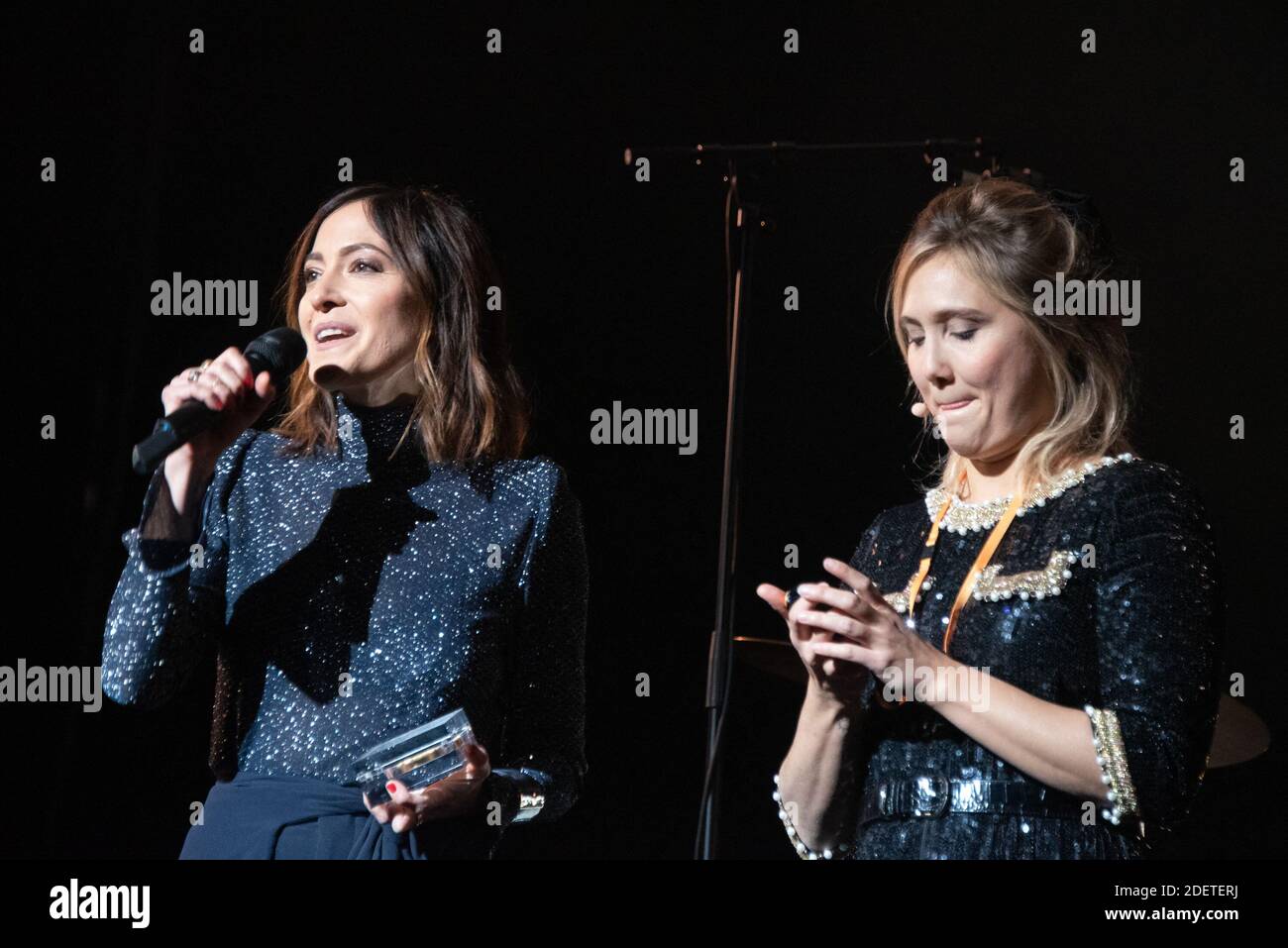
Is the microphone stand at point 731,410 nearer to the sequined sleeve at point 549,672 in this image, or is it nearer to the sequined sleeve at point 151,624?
the sequined sleeve at point 549,672

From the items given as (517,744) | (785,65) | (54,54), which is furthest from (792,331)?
(54,54)

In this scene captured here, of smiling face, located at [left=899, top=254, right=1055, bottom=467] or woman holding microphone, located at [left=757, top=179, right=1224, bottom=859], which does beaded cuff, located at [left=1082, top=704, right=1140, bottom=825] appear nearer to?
woman holding microphone, located at [left=757, top=179, right=1224, bottom=859]

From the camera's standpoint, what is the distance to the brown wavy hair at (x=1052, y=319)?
1605 mm

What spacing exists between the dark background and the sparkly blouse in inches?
27.5

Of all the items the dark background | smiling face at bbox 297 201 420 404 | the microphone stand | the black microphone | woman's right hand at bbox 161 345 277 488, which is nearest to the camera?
the black microphone

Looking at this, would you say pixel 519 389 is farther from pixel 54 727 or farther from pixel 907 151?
pixel 54 727

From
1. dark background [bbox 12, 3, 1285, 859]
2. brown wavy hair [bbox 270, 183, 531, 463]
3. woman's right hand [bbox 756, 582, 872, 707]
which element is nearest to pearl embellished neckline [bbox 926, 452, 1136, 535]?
woman's right hand [bbox 756, 582, 872, 707]

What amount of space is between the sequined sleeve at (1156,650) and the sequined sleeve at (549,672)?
0.59 meters

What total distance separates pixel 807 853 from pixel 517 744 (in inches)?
14.0

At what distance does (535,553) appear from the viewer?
168 cm

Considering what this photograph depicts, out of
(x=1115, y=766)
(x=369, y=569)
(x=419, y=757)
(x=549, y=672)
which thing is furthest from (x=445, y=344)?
(x=1115, y=766)

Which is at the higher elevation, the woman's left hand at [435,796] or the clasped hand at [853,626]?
the clasped hand at [853,626]

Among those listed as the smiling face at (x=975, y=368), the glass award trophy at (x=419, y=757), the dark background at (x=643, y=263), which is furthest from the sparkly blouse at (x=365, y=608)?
the dark background at (x=643, y=263)

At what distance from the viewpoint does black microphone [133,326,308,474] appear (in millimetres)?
1353
